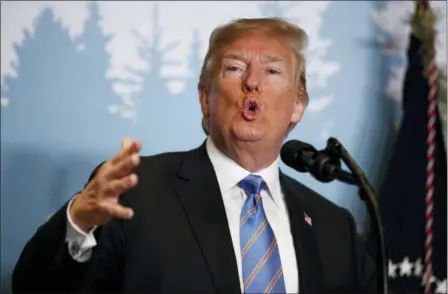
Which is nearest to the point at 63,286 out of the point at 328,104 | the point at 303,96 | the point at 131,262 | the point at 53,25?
the point at 131,262

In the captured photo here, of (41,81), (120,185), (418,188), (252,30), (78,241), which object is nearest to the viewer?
(120,185)

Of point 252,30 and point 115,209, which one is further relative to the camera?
point 252,30

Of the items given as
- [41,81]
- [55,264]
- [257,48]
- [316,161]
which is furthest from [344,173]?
[41,81]

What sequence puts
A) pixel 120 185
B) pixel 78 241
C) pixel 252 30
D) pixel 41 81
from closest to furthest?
pixel 120 185, pixel 78 241, pixel 252 30, pixel 41 81

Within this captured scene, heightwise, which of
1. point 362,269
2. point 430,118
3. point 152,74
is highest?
point 152,74

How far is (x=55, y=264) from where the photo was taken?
35.6 inches

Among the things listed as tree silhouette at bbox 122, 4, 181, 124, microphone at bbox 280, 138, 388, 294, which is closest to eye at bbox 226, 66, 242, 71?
microphone at bbox 280, 138, 388, 294

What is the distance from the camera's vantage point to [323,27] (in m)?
1.48

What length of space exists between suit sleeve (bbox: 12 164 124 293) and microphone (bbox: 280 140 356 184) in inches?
11.1

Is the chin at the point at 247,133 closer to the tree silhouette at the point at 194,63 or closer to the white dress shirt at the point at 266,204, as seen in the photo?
the white dress shirt at the point at 266,204

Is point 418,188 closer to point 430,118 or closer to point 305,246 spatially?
point 430,118

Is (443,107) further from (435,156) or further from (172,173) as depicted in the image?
(172,173)

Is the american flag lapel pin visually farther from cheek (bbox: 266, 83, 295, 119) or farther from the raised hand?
the raised hand

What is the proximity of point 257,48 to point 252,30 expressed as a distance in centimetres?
4
